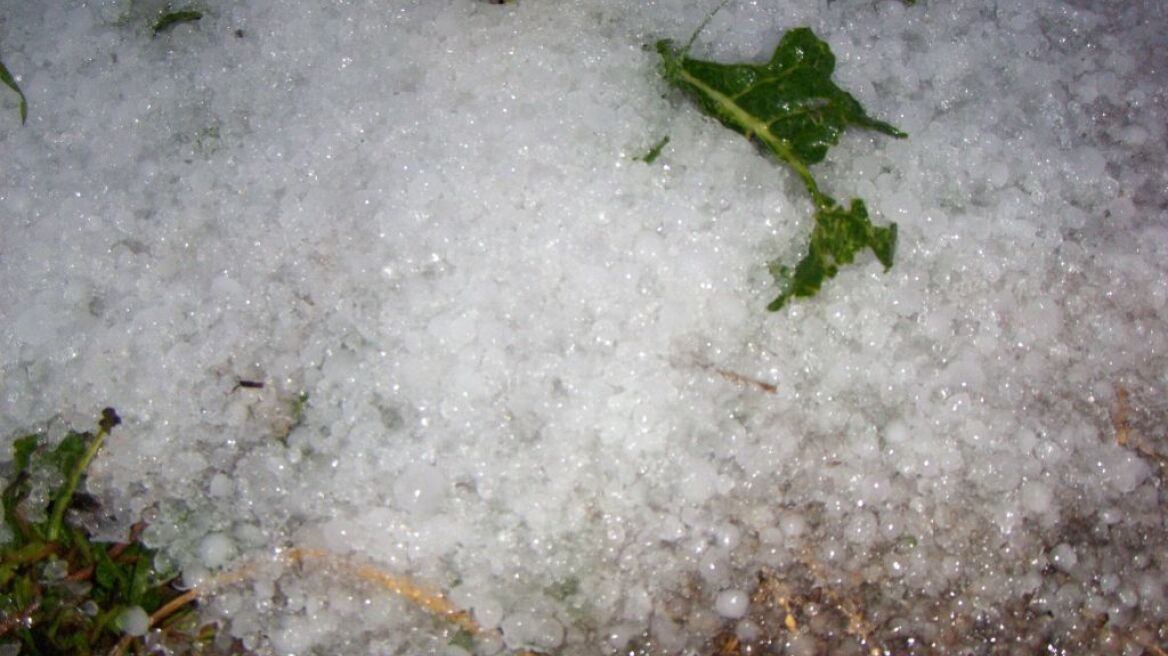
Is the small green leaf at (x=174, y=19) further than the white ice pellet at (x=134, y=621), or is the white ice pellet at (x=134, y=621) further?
the small green leaf at (x=174, y=19)

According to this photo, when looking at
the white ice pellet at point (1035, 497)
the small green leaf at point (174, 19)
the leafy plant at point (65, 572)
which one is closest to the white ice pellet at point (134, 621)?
the leafy plant at point (65, 572)

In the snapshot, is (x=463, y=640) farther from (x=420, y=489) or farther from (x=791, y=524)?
(x=791, y=524)

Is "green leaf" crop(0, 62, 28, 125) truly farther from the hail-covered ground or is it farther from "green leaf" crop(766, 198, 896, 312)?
"green leaf" crop(766, 198, 896, 312)

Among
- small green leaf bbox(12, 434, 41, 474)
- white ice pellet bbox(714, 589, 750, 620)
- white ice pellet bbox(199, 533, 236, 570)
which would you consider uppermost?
small green leaf bbox(12, 434, 41, 474)

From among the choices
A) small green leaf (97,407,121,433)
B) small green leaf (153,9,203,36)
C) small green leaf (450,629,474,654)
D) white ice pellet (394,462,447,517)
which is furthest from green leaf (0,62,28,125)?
small green leaf (450,629,474,654)

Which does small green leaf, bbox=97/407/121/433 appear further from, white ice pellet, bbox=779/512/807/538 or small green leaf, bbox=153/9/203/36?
white ice pellet, bbox=779/512/807/538

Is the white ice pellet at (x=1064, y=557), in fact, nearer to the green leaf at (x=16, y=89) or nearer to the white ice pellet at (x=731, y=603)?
the white ice pellet at (x=731, y=603)

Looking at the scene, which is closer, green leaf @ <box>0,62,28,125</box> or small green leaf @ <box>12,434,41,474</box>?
small green leaf @ <box>12,434,41,474</box>

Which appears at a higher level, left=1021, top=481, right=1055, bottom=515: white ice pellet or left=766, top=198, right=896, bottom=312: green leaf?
left=766, top=198, right=896, bottom=312: green leaf
